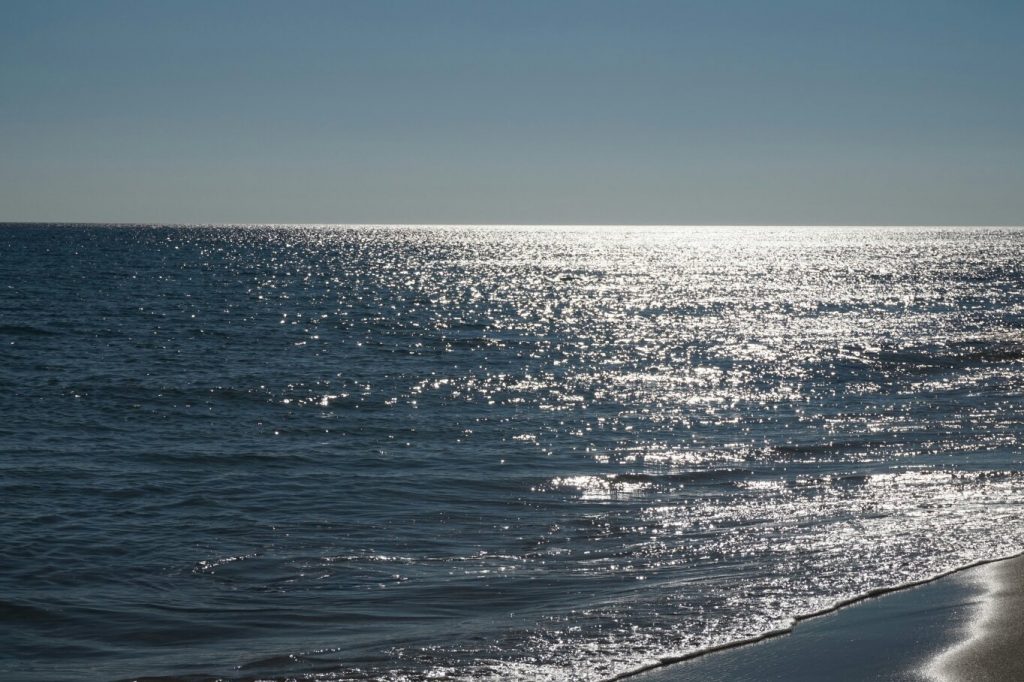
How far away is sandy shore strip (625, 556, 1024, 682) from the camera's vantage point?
8406 mm

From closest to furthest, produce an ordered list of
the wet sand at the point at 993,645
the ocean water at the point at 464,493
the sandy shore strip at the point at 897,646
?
the wet sand at the point at 993,645, the sandy shore strip at the point at 897,646, the ocean water at the point at 464,493

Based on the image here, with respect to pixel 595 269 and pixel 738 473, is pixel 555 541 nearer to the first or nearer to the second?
pixel 738 473

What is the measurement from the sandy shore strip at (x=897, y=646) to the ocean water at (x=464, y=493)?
18.6 inches

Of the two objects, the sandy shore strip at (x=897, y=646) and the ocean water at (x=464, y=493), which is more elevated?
the sandy shore strip at (x=897, y=646)

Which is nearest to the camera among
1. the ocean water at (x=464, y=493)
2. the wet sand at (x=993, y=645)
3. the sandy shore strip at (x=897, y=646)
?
the wet sand at (x=993, y=645)

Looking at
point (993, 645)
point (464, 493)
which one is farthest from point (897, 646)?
point (464, 493)

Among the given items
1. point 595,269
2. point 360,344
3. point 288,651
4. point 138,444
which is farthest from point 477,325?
point 595,269

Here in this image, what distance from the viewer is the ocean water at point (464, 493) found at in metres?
10.4

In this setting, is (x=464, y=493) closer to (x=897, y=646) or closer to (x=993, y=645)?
(x=897, y=646)

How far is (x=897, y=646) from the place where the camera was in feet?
29.9

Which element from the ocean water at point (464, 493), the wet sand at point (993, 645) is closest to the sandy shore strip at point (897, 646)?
the wet sand at point (993, 645)

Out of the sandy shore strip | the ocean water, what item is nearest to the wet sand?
the sandy shore strip

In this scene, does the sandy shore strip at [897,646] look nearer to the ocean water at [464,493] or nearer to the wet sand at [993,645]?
the wet sand at [993,645]

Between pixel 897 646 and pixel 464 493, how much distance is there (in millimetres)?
9112
